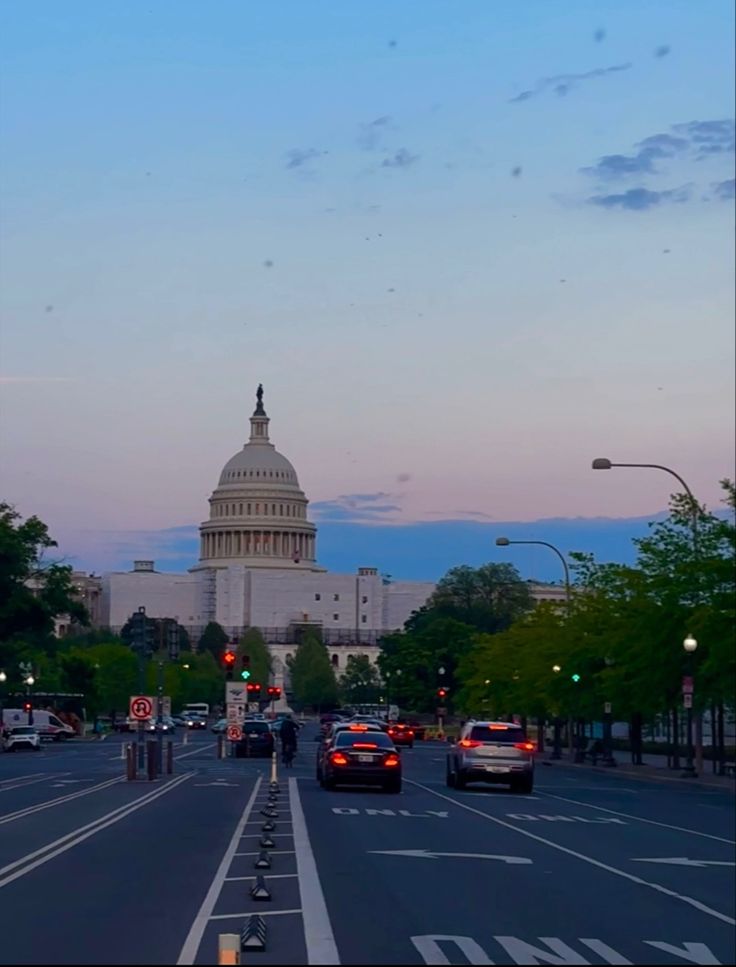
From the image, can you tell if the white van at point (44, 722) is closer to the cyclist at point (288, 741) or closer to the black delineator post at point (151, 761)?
the cyclist at point (288, 741)

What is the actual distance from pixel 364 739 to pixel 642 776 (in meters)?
18.2

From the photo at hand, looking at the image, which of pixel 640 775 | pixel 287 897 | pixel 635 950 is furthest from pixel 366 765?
pixel 635 950

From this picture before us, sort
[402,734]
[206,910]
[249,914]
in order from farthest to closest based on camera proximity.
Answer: [402,734] → [206,910] → [249,914]

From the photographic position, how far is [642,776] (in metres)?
57.1

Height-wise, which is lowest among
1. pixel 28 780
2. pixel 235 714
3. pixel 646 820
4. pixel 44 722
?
pixel 646 820

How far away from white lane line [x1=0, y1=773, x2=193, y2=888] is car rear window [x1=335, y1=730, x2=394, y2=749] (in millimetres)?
4709

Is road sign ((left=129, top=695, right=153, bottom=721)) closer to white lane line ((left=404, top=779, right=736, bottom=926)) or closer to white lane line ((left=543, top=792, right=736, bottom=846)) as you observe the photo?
white lane line ((left=543, top=792, right=736, bottom=846))

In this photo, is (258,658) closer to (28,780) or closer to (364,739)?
(28,780)

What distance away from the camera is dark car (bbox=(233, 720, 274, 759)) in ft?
234

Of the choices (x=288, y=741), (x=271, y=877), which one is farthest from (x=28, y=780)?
(x=271, y=877)

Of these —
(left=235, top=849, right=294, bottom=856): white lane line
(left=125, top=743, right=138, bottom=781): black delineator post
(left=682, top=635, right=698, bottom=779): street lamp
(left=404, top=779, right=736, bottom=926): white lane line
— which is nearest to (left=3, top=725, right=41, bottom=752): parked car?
(left=682, top=635, right=698, bottom=779): street lamp

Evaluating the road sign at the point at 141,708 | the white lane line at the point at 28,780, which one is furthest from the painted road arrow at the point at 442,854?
the road sign at the point at 141,708

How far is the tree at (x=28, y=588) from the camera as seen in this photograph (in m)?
96.4

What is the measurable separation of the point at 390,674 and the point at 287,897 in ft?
431
